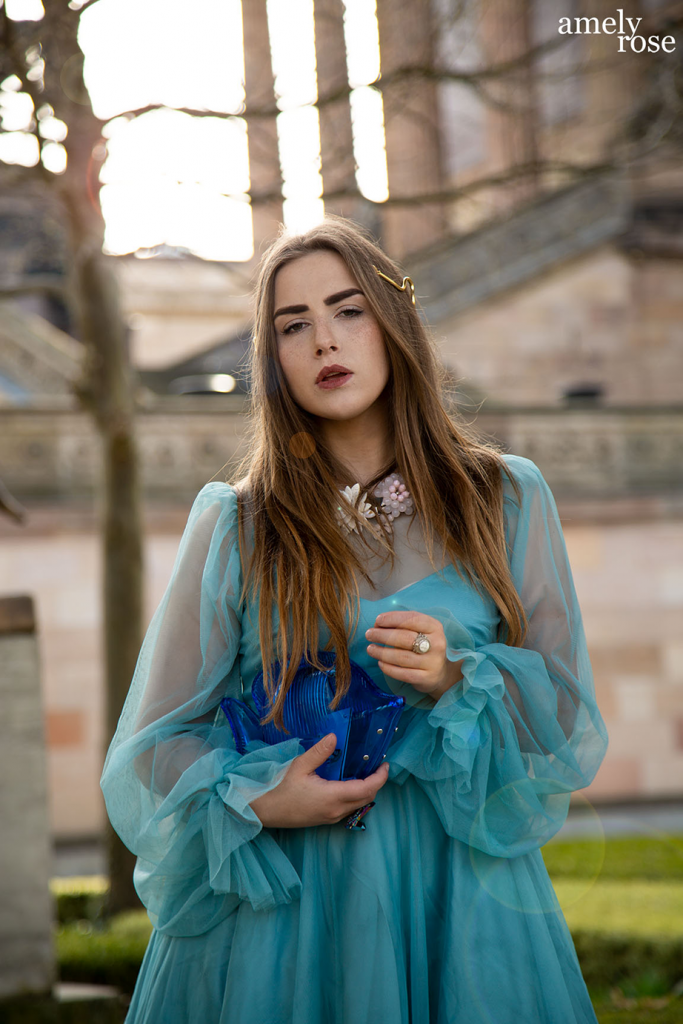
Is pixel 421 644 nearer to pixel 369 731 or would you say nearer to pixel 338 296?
pixel 369 731

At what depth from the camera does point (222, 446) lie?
9.17 meters

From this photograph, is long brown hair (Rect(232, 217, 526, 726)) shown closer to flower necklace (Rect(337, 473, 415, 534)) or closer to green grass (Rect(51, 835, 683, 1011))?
flower necklace (Rect(337, 473, 415, 534))

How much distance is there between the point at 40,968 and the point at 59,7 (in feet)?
15.3

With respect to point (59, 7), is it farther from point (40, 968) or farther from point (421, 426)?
point (40, 968)

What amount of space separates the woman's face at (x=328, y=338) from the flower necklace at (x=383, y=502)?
17 cm

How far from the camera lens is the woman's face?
201 centimetres

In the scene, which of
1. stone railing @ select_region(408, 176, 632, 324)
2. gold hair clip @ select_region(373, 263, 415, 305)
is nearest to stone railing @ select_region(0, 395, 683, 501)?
stone railing @ select_region(408, 176, 632, 324)

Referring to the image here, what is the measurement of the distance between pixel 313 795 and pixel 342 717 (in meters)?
0.15

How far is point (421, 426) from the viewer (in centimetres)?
215

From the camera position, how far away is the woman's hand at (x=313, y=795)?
175cm

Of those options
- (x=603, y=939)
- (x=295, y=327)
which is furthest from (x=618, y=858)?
(x=295, y=327)

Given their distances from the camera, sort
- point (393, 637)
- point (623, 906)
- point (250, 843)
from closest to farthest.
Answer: point (393, 637)
point (250, 843)
point (623, 906)

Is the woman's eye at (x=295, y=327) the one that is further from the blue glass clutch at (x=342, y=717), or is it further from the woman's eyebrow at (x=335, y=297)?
the blue glass clutch at (x=342, y=717)

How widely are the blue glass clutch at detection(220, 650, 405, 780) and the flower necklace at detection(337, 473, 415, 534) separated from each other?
1.08 ft
